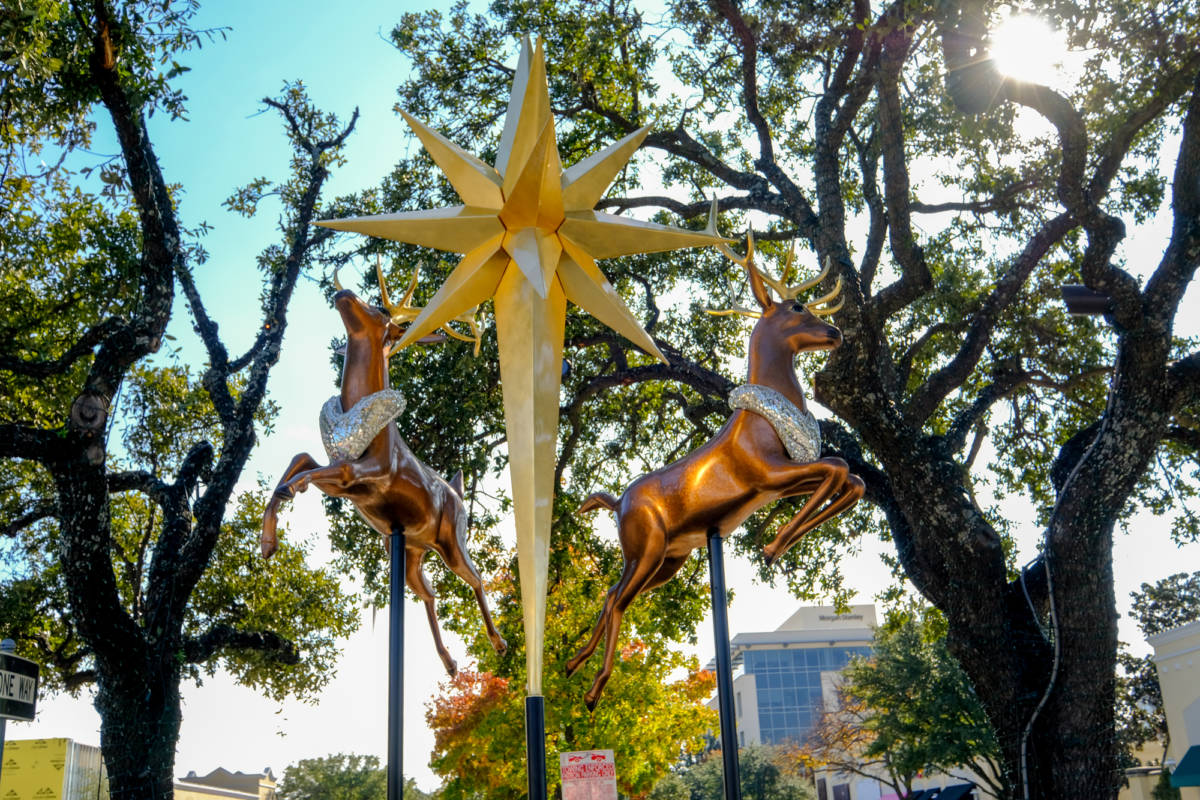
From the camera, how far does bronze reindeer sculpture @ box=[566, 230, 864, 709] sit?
5.04m

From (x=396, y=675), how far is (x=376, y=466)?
1.06 meters

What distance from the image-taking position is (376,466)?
203 inches

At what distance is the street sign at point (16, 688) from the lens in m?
5.12

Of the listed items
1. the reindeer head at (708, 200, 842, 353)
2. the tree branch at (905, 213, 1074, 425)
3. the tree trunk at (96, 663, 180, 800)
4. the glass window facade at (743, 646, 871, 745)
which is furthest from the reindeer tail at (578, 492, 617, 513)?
the glass window facade at (743, 646, 871, 745)

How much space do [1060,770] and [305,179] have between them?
10.7m

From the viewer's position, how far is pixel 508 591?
12.9 meters

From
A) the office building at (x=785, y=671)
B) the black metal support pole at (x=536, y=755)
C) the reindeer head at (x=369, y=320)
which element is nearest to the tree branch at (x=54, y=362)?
the reindeer head at (x=369, y=320)

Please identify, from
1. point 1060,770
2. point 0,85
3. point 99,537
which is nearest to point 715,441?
point 1060,770

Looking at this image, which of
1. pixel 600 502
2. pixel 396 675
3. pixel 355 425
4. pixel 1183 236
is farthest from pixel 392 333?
pixel 1183 236

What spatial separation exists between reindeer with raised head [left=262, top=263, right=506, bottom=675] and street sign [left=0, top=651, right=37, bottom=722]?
1602 mm

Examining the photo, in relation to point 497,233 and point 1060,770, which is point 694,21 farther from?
point 1060,770

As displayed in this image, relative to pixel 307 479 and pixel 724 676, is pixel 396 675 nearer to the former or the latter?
pixel 307 479

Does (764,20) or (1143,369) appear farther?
(764,20)

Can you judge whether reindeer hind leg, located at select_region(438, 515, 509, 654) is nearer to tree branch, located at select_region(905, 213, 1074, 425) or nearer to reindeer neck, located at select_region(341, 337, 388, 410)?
reindeer neck, located at select_region(341, 337, 388, 410)
